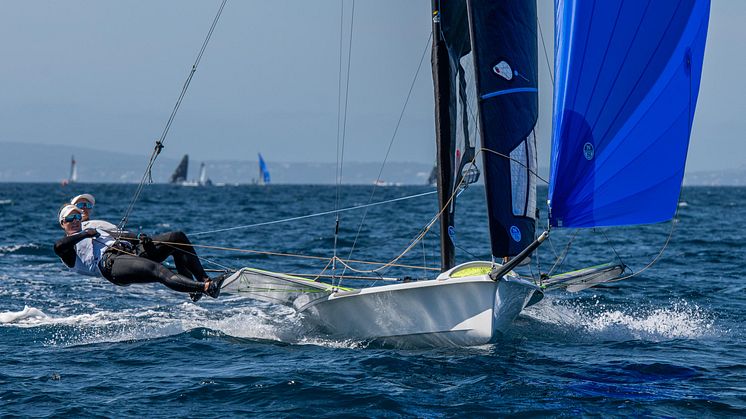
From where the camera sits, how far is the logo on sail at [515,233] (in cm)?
894

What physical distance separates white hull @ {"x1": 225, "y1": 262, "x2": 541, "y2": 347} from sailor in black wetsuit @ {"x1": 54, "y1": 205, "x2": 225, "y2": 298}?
0.73 meters

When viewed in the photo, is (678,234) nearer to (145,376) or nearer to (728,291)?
(728,291)

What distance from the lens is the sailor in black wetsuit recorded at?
9.12 m

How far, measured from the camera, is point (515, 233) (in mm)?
8984

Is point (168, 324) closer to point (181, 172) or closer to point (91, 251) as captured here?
point (91, 251)

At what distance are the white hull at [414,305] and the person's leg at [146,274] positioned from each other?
0.38m

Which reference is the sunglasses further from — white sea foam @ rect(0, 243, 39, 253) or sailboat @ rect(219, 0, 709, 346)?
white sea foam @ rect(0, 243, 39, 253)

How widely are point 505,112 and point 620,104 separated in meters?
1.17

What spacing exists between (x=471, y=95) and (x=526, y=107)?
3.15 feet

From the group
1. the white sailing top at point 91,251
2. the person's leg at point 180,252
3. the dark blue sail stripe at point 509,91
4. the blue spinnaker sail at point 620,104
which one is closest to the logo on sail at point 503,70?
the dark blue sail stripe at point 509,91

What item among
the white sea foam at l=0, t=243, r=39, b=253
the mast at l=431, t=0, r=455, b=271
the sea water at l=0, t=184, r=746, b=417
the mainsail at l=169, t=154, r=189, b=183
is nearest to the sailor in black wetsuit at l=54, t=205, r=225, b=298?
the sea water at l=0, t=184, r=746, b=417

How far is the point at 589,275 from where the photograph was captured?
10.6m

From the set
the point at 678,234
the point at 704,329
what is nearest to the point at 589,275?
the point at 704,329

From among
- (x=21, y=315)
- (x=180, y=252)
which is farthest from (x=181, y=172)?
(x=180, y=252)
